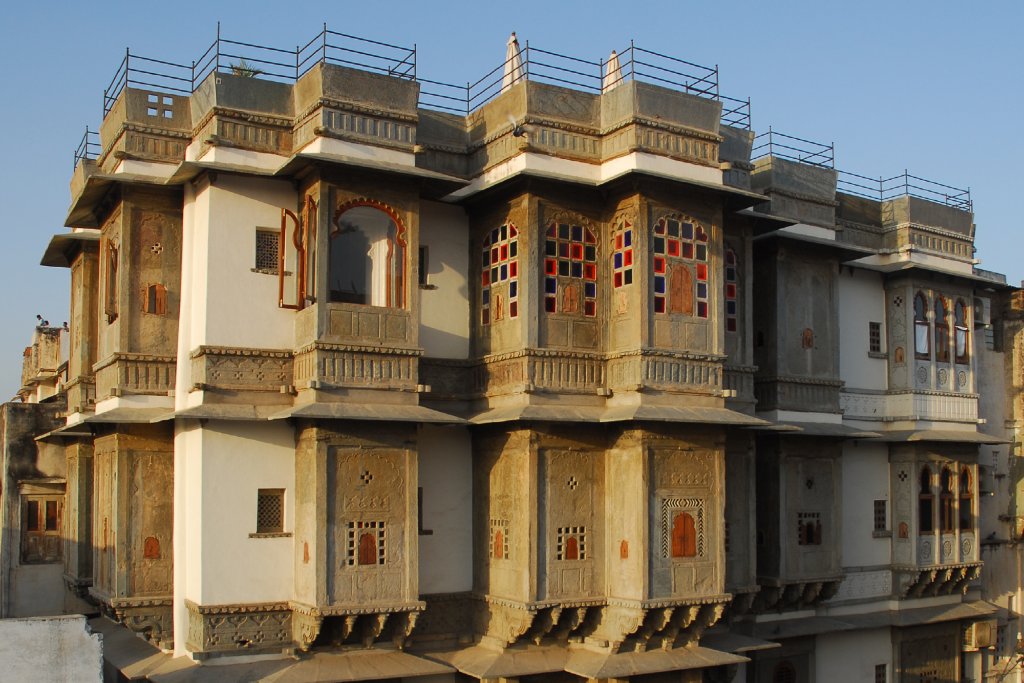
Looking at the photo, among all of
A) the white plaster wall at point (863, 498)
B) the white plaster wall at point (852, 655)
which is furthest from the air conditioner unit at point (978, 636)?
the white plaster wall at point (863, 498)

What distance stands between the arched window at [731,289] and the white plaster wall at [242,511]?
7090mm

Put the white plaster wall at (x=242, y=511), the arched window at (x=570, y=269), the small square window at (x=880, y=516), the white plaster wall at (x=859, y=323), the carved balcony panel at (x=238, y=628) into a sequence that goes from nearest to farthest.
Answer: the carved balcony panel at (x=238, y=628) < the white plaster wall at (x=242, y=511) < the arched window at (x=570, y=269) < the white plaster wall at (x=859, y=323) < the small square window at (x=880, y=516)

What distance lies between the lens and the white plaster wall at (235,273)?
15.6 meters

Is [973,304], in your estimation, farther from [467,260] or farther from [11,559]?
[11,559]

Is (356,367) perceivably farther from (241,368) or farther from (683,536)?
(683,536)

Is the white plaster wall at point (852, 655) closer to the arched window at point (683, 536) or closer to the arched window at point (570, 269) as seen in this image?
the arched window at point (683, 536)

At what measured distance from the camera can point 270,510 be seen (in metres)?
15.7

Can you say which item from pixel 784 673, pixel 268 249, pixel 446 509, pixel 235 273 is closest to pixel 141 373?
pixel 235 273

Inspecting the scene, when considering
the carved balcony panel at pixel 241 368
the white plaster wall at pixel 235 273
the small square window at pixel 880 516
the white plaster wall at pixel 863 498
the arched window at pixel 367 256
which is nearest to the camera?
the carved balcony panel at pixel 241 368

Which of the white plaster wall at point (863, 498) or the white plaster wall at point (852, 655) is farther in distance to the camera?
the white plaster wall at point (863, 498)

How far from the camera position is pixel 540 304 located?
1625 centimetres

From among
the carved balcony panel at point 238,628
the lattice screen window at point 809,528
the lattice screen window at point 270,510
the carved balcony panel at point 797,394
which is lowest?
the carved balcony panel at point 238,628

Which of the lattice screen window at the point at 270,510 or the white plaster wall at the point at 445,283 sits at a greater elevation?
the white plaster wall at the point at 445,283

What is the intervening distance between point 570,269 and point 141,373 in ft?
20.3
